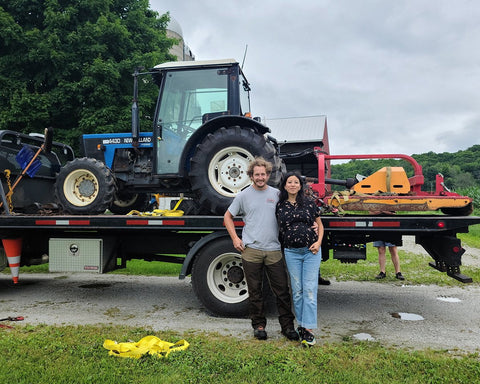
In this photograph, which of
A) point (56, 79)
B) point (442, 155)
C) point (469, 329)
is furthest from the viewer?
point (442, 155)

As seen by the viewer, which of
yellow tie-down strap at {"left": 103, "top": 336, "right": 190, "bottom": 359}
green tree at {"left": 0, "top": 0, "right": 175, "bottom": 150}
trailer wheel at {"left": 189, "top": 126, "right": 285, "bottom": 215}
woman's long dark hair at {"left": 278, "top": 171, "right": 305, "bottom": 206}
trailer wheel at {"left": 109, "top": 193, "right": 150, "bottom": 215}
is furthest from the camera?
green tree at {"left": 0, "top": 0, "right": 175, "bottom": 150}

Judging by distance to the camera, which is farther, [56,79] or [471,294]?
[56,79]

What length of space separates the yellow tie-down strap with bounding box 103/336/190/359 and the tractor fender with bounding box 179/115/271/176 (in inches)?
99.5

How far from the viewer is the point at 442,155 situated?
60125 millimetres

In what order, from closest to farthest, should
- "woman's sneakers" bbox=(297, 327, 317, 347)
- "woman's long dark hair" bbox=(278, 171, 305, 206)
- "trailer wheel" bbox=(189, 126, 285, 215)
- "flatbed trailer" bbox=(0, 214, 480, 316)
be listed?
1. "woman's sneakers" bbox=(297, 327, 317, 347)
2. "woman's long dark hair" bbox=(278, 171, 305, 206)
3. "flatbed trailer" bbox=(0, 214, 480, 316)
4. "trailer wheel" bbox=(189, 126, 285, 215)

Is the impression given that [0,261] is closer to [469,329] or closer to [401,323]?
[401,323]

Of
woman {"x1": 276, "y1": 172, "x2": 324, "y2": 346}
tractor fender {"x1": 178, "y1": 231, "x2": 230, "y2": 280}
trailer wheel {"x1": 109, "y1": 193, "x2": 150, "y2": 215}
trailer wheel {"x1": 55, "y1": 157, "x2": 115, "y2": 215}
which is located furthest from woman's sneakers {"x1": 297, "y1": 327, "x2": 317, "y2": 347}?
trailer wheel {"x1": 109, "y1": 193, "x2": 150, "y2": 215}

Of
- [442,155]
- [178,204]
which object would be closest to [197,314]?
[178,204]

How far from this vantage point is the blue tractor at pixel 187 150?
209 inches

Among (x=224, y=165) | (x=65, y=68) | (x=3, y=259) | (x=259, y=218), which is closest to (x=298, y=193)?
(x=259, y=218)

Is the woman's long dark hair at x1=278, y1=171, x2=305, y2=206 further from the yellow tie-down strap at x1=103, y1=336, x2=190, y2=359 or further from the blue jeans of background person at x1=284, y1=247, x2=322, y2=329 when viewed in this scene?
the yellow tie-down strap at x1=103, y1=336, x2=190, y2=359

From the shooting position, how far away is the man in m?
4.02

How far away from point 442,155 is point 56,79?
193ft

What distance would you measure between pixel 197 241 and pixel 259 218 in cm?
135
